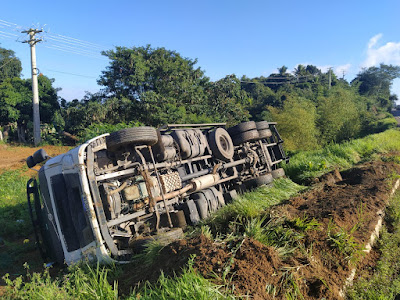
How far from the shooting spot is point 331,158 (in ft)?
38.6

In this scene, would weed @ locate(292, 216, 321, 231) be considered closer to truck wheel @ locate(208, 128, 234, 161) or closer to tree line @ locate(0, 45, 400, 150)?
truck wheel @ locate(208, 128, 234, 161)

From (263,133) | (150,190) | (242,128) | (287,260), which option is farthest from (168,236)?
(263,133)

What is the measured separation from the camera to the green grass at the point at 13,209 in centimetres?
779

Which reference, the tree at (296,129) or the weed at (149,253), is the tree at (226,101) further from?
the weed at (149,253)

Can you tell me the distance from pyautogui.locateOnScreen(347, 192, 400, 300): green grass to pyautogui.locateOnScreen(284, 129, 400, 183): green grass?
4.53 meters

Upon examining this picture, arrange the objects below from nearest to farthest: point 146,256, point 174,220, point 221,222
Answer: point 146,256 < point 221,222 < point 174,220

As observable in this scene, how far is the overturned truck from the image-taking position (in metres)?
4.54

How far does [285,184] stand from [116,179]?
448 cm

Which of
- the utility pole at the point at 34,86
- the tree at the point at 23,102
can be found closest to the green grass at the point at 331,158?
the utility pole at the point at 34,86

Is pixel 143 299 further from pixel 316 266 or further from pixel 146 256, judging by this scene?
pixel 316 266

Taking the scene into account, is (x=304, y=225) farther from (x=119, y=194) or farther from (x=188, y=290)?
(x=119, y=194)

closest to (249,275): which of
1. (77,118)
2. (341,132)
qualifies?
(77,118)

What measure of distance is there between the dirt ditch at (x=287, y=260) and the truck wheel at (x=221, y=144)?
283cm

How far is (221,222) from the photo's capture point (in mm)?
4754
